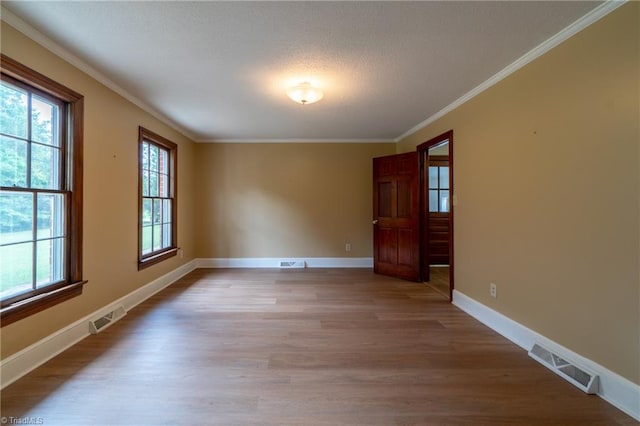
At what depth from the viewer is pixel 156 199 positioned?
3875 millimetres

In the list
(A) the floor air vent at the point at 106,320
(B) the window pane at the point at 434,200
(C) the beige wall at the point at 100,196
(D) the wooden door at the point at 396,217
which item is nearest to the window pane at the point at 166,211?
(C) the beige wall at the point at 100,196

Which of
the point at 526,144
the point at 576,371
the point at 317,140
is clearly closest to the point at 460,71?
the point at 526,144

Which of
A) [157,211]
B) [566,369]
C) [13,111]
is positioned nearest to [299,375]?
[566,369]

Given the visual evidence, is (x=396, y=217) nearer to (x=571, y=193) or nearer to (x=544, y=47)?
(x=571, y=193)

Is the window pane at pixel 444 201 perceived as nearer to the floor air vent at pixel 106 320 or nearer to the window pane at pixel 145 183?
the window pane at pixel 145 183

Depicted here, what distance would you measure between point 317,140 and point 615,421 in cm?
469

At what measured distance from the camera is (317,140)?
16.8 ft

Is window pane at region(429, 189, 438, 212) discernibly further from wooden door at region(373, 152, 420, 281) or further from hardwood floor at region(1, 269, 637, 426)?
hardwood floor at region(1, 269, 637, 426)

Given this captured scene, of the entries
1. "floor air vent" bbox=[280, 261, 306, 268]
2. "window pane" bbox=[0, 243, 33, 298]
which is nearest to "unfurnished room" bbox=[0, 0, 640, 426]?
"window pane" bbox=[0, 243, 33, 298]

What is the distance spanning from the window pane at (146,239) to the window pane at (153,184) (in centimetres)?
48

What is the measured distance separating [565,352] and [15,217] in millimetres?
3989

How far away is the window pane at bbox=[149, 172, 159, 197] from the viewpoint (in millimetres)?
3715

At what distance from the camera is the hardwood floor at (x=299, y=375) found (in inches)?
60.7

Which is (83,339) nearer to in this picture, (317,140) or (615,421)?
(615,421)
